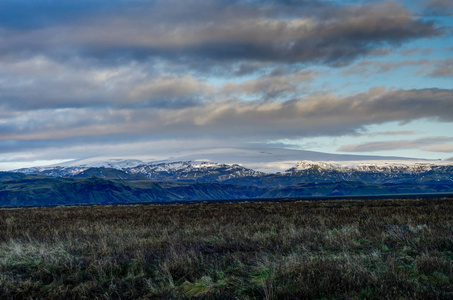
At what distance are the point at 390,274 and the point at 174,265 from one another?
5493 mm

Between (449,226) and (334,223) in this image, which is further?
(334,223)

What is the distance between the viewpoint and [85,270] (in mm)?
10172

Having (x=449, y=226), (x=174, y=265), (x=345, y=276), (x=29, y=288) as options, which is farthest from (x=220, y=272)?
(x=449, y=226)

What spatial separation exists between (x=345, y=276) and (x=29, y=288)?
765cm

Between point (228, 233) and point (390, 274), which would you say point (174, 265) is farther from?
point (228, 233)

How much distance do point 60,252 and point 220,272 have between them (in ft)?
20.0

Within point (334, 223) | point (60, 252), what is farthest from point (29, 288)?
point (334, 223)

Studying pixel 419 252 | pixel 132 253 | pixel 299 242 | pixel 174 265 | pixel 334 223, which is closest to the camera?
pixel 174 265

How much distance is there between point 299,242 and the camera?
1336cm

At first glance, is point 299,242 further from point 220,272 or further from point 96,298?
point 96,298

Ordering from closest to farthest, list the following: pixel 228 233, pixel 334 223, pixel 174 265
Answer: pixel 174 265, pixel 228 233, pixel 334 223

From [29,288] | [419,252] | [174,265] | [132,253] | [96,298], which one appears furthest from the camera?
[132,253]

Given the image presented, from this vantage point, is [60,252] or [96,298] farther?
[60,252]

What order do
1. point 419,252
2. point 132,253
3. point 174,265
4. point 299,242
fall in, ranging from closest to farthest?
1. point 174,265
2. point 419,252
3. point 132,253
4. point 299,242
